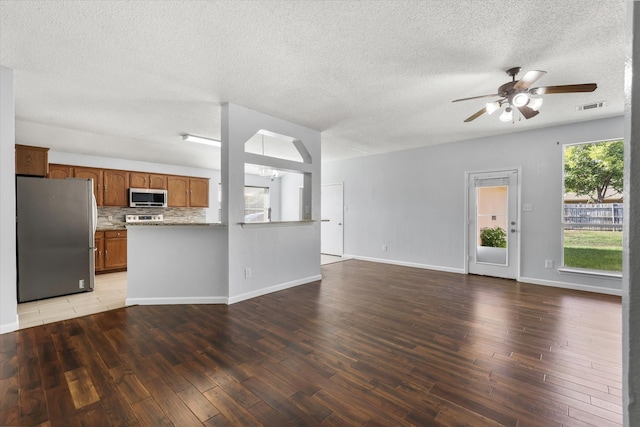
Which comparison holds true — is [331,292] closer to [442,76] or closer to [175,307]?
[175,307]

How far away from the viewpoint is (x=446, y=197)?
19.0ft

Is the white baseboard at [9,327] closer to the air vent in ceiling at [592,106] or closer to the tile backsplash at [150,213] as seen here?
the tile backsplash at [150,213]

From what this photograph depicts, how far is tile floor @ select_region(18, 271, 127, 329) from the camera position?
3.29m

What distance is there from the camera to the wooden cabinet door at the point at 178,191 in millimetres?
6914

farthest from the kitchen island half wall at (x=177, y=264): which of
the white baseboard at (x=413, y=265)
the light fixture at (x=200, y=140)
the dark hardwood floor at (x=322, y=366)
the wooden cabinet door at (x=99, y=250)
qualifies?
the white baseboard at (x=413, y=265)

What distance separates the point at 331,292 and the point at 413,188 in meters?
3.15

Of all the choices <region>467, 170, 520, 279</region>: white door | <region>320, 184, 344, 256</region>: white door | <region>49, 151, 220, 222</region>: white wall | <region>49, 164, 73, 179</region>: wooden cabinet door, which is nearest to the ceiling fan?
<region>467, 170, 520, 279</region>: white door

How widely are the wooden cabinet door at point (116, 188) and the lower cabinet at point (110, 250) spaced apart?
2.24 feet

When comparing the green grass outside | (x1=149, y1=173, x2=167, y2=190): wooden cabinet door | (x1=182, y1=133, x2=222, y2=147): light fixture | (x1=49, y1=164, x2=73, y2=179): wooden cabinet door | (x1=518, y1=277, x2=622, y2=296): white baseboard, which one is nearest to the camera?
(x1=518, y1=277, x2=622, y2=296): white baseboard

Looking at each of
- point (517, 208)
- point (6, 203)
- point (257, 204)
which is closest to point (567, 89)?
point (517, 208)

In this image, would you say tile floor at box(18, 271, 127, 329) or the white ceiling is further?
tile floor at box(18, 271, 127, 329)

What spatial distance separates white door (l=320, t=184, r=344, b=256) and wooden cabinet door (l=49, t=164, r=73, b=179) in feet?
17.3

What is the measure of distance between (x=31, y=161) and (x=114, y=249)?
2274mm

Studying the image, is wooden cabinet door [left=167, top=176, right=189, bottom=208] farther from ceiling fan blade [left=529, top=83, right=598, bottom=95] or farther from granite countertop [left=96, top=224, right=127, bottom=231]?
ceiling fan blade [left=529, top=83, right=598, bottom=95]
